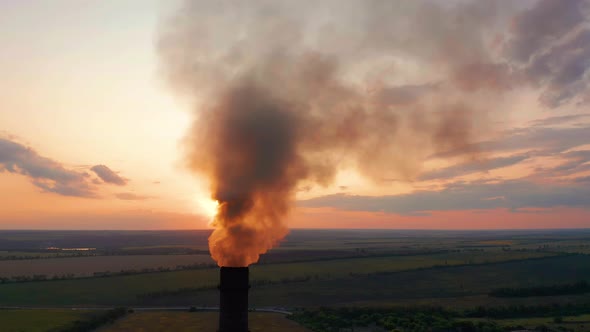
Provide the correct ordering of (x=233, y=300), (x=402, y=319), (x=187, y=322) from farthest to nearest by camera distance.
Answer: (x=402, y=319), (x=187, y=322), (x=233, y=300)

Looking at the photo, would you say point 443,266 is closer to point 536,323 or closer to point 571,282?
point 571,282

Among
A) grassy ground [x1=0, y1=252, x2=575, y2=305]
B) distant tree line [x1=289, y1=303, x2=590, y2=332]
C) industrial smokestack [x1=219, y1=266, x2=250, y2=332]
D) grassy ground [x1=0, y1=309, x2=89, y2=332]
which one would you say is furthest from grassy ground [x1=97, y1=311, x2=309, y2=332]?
industrial smokestack [x1=219, y1=266, x2=250, y2=332]

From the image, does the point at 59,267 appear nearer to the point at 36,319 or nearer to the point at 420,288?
the point at 36,319

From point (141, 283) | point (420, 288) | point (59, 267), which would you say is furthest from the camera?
point (59, 267)

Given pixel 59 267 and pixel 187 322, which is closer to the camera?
pixel 187 322

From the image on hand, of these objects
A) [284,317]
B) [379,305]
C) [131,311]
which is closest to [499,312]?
[379,305]

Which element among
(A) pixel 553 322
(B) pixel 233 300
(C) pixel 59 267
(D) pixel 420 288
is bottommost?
(A) pixel 553 322

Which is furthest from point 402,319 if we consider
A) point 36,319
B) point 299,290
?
point 36,319
